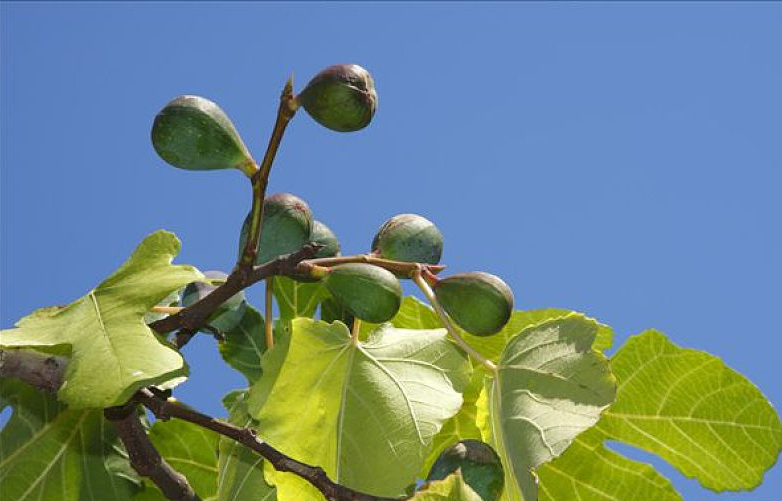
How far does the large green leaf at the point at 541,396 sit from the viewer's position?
1451 millimetres

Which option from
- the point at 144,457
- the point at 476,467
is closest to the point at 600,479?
the point at 476,467

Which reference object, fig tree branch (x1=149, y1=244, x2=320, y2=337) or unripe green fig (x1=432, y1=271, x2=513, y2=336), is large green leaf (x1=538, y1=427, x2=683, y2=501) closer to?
unripe green fig (x1=432, y1=271, x2=513, y2=336)

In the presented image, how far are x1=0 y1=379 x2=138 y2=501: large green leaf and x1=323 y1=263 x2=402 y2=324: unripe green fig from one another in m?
0.59

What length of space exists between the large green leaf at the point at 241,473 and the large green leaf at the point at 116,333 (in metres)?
0.30

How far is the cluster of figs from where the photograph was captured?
4.49 ft

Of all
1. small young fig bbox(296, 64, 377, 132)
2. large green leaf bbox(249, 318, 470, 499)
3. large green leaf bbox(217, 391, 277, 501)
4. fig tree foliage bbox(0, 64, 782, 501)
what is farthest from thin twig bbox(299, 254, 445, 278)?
large green leaf bbox(217, 391, 277, 501)

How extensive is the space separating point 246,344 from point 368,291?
2.24 ft

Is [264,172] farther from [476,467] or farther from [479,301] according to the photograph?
[476,467]

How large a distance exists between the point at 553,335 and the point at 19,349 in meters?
0.84

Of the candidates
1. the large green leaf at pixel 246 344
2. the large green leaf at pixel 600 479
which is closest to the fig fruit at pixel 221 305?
the large green leaf at pixel 246 344

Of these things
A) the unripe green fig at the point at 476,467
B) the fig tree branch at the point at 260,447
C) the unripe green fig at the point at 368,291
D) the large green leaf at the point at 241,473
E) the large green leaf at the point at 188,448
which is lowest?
the large green leaf at the point at 188,448

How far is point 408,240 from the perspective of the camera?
5.15 ft

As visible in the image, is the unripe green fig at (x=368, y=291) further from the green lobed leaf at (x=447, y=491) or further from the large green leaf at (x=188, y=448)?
the large green leaf at (x=188, y=448)

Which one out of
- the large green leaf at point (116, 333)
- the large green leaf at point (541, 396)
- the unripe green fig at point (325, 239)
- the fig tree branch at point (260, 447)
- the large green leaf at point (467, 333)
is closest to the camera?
the large green leaf at point (116, 333)
